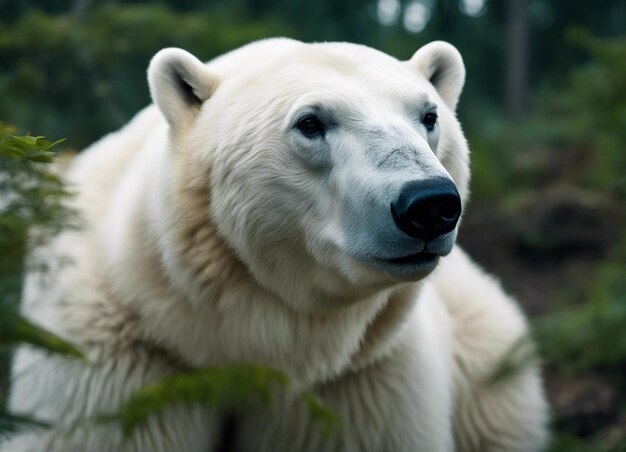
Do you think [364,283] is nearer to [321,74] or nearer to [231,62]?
[321,74]

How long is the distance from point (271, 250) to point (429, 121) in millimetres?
817

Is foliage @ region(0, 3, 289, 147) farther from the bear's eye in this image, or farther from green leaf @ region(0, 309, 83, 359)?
green leaf @ region(0, 309, 83, 359)

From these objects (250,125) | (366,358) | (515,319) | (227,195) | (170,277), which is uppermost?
(250,125)

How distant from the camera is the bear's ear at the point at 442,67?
4145 millimetres

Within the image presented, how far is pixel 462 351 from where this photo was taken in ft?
16.7

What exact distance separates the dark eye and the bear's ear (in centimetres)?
41

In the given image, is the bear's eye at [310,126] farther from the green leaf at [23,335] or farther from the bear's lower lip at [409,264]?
the green leaf at [23,335]

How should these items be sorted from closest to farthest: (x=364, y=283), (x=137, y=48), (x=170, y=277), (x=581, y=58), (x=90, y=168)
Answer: (x=364, y=283), (x=170, y=277), (x=90, y=168), (x=137, y=48), (x=581, y=58)

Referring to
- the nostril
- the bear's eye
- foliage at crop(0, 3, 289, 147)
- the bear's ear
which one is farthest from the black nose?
foliage at crop(0, 3, 289, 147)

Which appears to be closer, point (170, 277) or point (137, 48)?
point (170, 277)

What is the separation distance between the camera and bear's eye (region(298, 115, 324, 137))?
3.61 metres

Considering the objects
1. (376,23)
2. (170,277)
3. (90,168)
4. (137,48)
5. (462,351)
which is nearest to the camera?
(170,277)

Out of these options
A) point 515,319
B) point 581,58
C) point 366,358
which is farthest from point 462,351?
point 581,58

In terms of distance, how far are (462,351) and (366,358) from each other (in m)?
1.07
